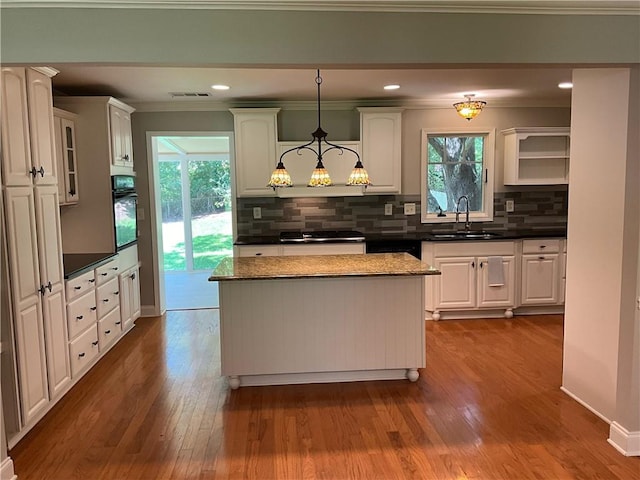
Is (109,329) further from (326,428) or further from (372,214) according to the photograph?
(372,214)

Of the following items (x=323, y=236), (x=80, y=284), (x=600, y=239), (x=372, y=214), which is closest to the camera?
(x=600, y=239)

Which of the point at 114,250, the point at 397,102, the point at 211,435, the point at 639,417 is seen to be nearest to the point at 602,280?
the point at 639,417

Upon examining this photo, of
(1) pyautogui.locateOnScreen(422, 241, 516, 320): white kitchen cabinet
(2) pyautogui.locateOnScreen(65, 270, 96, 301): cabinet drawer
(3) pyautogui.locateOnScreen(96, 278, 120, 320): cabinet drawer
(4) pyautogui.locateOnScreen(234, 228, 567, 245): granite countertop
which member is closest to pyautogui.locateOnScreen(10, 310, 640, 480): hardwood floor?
(3) pyautogui.locateOnScreen(96, 278, 120, 320): cabinet drawer

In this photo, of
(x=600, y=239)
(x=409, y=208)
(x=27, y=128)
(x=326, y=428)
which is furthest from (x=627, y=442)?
(x=27, y=128)

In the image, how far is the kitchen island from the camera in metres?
3.37

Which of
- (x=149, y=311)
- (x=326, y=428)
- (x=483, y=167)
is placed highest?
(x=483, y=167)

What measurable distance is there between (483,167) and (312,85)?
2.36 m

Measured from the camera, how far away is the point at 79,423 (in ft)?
9.89

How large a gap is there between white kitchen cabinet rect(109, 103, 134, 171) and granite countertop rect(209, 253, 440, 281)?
5.49ft

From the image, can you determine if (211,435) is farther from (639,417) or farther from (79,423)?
(639,417)

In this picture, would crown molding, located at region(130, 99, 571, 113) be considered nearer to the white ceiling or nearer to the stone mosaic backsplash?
the white ceiling

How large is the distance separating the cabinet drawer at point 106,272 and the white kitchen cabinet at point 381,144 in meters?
2.69

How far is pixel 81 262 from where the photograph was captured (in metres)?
3.97

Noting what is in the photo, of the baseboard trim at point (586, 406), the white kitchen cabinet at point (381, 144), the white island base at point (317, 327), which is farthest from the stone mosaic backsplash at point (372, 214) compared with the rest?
the baseboard trim at point (586, 406)
